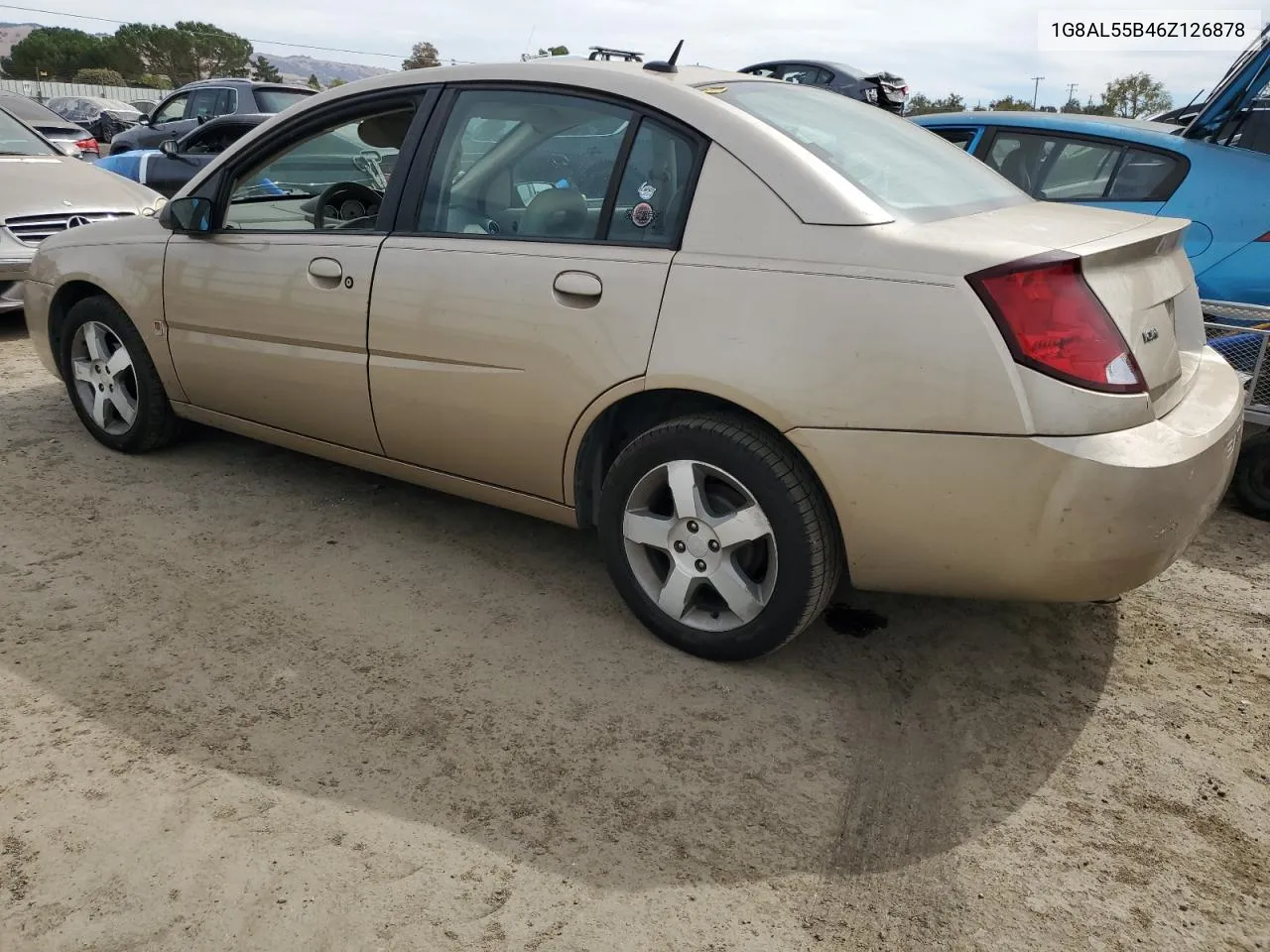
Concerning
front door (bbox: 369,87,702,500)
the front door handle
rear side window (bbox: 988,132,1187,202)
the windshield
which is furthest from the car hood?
rear side window (bbox: 988,132,1187,202)

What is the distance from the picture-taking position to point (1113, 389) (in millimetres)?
2355

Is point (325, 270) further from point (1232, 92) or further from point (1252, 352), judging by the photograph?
point (1232, 92)

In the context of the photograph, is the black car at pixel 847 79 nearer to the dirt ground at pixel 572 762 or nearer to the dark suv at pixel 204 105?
the dark suv at pixel 204 105

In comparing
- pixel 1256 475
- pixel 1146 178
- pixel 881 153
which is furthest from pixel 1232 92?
pixel 881 153

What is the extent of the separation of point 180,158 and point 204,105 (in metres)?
5.18

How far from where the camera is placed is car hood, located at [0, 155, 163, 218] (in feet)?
21.6

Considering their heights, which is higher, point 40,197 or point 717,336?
point 717,336

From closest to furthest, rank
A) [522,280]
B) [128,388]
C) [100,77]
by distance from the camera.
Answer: [522,280]
[128,388]
[100,77]

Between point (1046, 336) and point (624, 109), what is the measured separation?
141 cm

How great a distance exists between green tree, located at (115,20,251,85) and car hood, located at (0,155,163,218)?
7219cm

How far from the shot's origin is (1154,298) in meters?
2.64

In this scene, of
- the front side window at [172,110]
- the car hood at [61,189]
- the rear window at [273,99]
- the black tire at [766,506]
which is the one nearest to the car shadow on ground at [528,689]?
the black tire at [766,506]

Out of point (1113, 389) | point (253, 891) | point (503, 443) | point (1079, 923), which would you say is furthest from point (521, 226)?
point (1079, 923)

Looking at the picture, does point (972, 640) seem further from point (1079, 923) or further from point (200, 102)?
point (200, 102)
